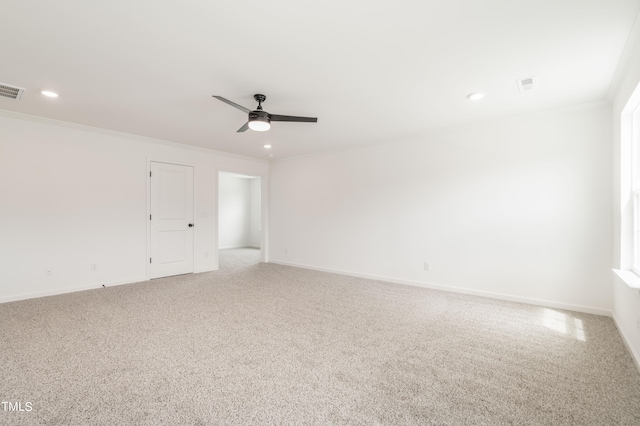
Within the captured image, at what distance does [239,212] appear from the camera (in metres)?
10.0

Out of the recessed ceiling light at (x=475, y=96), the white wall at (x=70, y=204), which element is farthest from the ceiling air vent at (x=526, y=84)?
the white wall at (x=70, y=204)

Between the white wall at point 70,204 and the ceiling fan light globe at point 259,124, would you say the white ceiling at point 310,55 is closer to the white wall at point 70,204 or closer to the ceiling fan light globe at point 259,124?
the ceiling fan light globe at point 259,124

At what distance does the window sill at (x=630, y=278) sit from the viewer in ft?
6.93

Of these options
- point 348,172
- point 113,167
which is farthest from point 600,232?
point 113,167

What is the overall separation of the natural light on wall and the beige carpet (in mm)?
22

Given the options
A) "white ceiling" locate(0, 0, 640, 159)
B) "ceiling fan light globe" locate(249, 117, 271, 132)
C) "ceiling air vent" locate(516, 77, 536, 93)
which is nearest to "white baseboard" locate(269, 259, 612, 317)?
"white ceiling" locate(0, 0, 640, 159)

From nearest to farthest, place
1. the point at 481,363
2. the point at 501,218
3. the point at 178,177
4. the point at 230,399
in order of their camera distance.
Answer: the point at 230,399 → the point at 481,363 → the point at 501,218 → the point at 178,177

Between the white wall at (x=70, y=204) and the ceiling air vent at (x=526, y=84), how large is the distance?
5225 mm

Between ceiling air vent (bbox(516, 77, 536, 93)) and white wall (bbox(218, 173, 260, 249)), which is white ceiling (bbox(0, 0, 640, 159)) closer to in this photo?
ceiling air vent (bbox(516, 77, 536, 93))

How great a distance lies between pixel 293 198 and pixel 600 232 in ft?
16.4

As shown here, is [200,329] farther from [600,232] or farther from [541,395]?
[600,232]

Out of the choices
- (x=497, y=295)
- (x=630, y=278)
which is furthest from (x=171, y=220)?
(x=630, y=278)

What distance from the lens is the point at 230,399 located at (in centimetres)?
182

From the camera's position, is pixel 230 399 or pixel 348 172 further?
pixel 348 172
